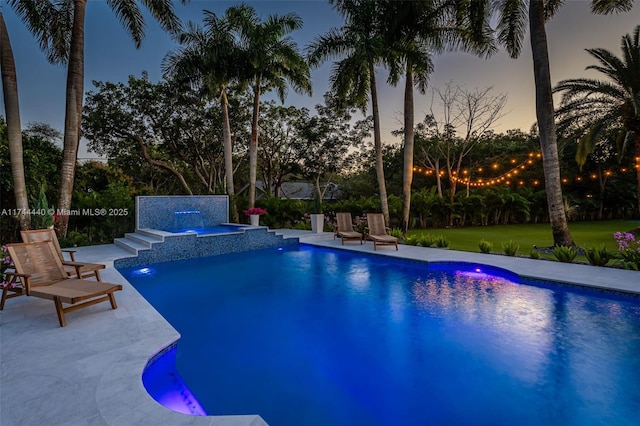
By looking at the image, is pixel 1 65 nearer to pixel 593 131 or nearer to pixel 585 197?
pixel 593 131

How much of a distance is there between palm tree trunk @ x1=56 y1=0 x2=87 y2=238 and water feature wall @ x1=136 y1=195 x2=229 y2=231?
89.6 inches

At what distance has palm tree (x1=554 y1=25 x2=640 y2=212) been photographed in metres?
13.4

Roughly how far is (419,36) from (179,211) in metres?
12.5

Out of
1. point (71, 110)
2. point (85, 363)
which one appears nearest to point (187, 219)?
point (71, 110)

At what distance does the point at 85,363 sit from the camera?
335 centimetres

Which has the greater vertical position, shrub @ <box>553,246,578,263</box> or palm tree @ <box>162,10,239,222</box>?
palm tree @ <box>162,10,239,222</box>

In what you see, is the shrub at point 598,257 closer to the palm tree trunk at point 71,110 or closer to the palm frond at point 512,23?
the palm frond at point 512,23

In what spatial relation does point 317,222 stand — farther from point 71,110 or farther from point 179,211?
point 71,110

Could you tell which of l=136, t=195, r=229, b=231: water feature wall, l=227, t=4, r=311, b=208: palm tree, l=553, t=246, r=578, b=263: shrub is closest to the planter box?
l=227, t=4, r=311, b=208: palm tree

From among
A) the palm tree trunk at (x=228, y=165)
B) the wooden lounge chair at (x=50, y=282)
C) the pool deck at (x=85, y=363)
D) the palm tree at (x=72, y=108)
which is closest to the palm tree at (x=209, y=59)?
the palm tree trunk at (x=228, y=165)

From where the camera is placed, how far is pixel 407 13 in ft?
40.8

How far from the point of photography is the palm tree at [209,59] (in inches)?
622

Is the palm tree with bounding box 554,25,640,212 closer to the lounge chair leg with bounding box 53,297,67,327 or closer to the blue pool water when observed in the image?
the blue pool water

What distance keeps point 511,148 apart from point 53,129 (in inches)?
1357
